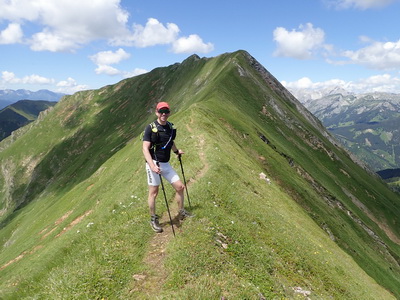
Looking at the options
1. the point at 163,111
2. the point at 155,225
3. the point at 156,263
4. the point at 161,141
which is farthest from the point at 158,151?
the point at 156,263

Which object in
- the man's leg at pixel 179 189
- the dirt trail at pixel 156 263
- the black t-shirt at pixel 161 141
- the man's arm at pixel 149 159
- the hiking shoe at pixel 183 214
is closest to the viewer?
the dirt trail at pixel 156 263

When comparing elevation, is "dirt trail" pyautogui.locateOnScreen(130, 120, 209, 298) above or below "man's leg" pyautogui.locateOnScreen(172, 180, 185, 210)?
below

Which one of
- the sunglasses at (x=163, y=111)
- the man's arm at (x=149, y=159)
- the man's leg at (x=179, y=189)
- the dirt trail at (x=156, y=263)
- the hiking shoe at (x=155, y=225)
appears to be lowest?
the dirt trail at (x=156, y=263)

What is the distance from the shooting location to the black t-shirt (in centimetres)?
1391

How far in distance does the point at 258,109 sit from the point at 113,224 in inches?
2946

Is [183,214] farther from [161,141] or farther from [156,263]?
[161,141]

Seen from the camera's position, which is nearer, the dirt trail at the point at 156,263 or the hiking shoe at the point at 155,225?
the dirt trail at the point at 156,263

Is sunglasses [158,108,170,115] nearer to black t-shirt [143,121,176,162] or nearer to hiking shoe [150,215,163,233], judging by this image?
black t-shirt [143,121,176,162]

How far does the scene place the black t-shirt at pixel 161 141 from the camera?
13.9m

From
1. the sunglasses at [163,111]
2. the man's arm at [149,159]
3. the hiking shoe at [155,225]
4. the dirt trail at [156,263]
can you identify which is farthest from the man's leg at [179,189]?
the sunglasses at [163,111]

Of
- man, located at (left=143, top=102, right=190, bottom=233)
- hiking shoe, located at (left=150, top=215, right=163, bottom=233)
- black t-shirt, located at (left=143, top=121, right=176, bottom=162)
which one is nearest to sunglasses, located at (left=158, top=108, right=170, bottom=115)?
man, located at (left=143, top=102, right=190, bottom=233)

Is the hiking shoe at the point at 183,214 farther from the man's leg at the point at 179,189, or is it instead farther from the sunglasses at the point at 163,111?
the sunglasses at the point at 163,111

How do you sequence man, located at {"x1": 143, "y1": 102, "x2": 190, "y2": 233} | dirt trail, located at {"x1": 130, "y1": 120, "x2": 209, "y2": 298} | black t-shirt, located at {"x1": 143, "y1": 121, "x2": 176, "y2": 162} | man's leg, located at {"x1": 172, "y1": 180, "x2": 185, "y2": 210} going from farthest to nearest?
1. man's leg, located at {"x1": 172, "y1": 180, "x2": 185, "y2": 210}
2. black t-shirt, located at {"x1": 143, "y1": 121, "x2": 176, "y2": 162}
3. man, located at {"x1": 143, "y1": 102, "x2": 190, "y2": 233}
4. dirt trail, located at {"x1": 130, "y1": 120, "x2": 209, "y2": 298}

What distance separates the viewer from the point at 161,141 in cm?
1422
